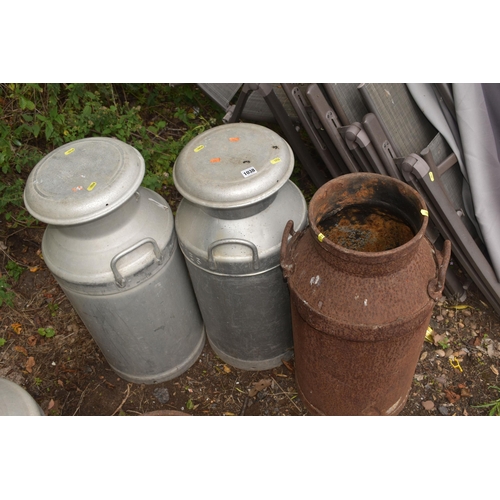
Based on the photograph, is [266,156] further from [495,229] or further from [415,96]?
[495,229]

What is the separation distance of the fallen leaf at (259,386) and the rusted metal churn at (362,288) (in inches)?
19.0

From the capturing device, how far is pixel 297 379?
279 cm

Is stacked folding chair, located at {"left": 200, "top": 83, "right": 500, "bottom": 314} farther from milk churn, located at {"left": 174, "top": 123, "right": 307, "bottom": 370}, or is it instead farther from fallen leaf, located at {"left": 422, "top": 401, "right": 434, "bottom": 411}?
fallen leaf, located at {"left": 422, "top": 401, "right": 434, "bottom": 411}

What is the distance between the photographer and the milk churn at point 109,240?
7.17 ft

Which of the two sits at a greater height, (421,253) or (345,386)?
(421,253)

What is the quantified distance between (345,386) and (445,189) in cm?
131

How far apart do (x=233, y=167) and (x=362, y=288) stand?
809mm

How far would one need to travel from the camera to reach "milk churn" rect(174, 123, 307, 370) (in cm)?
221

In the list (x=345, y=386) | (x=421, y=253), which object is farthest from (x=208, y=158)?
(x=345, y=386)

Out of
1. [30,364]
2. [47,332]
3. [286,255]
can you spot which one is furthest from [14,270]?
[286,255]

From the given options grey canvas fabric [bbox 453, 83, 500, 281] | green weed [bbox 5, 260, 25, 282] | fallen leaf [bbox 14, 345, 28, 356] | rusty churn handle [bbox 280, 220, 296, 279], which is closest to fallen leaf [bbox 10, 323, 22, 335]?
fallen leaf [bbox 14, 345, 28, 356]

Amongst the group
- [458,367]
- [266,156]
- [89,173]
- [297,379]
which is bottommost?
[458,367]

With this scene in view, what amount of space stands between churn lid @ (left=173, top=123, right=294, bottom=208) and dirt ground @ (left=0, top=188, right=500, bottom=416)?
129 centimetres

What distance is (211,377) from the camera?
305cm
